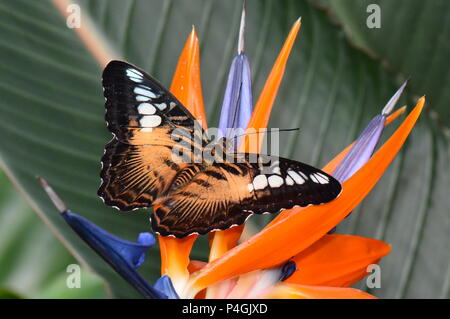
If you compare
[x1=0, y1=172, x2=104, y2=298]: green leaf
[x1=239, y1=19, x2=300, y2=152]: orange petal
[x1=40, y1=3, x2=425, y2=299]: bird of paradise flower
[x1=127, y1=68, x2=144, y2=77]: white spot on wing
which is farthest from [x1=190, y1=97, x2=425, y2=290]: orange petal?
[x1=0, y1=172, x2=104, y2=298]: green leaf

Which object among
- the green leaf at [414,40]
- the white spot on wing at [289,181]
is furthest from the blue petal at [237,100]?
the green leaf at [414,40]

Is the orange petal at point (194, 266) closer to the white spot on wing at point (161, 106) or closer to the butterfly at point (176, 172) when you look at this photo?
the butterfly at point (176, 172)

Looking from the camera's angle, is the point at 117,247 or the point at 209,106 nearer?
the point at 117,247

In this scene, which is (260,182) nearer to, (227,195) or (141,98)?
(227,195)

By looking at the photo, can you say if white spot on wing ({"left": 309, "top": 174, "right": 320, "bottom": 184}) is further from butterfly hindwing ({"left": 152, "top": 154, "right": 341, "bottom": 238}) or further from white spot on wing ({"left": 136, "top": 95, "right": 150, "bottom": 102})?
white spot on wing ({"left": 136, "top": 95, "right": 150, "bottom": 102})

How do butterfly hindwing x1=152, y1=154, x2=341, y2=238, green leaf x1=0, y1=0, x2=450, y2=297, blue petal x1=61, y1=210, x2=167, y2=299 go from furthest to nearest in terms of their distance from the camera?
green leaf x1=0, y1=0, x2=450, y2=297 → butterfly hindwing x1=152, y1=154, x2=341, y2=238 → blue petal x1=61, y1=210, x2=167, y2=299

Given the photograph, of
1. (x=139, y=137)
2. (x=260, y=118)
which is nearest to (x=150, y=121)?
(x=139, y=137)

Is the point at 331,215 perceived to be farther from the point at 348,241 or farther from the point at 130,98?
the point at 130,98
